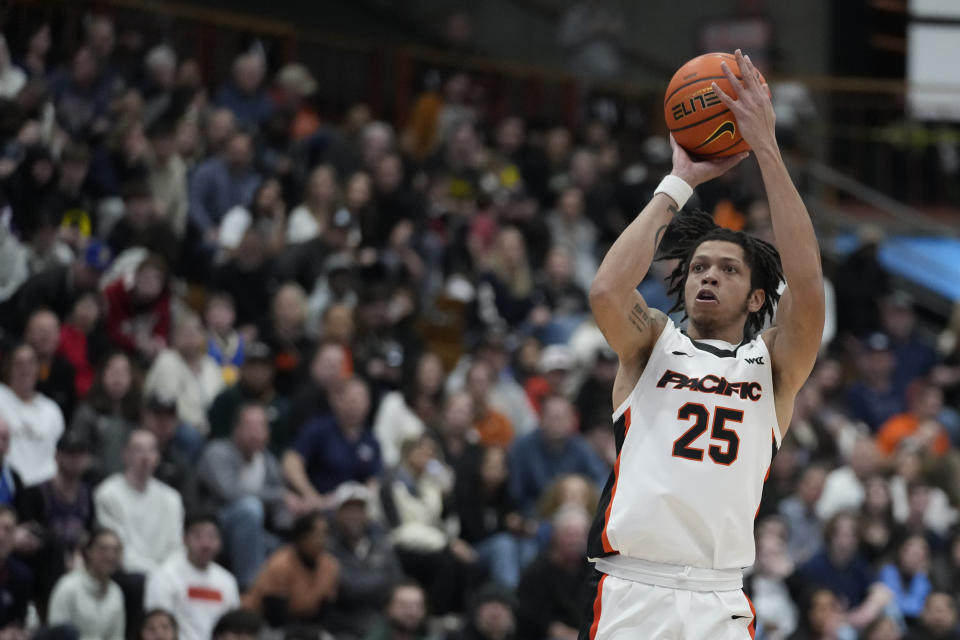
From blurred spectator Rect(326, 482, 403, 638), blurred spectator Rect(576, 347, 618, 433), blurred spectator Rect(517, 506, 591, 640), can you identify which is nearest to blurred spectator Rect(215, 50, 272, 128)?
blurred spectator Rect(576, 347, 618, 433)

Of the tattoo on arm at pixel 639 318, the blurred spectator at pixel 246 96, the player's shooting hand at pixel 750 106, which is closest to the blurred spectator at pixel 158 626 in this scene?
the tattoo on arm at pixel 639 318

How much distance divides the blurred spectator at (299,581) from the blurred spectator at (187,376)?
47.5 inches

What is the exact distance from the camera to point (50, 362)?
9.23 m

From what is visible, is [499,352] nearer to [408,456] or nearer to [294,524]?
[408,456]

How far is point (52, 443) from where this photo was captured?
8828mm

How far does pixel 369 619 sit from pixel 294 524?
738mm

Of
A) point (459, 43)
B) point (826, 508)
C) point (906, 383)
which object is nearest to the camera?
point (826, 508)

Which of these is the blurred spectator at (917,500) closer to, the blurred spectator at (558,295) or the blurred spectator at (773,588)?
the blurred spectator at (773,588)

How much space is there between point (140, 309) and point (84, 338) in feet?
1.74

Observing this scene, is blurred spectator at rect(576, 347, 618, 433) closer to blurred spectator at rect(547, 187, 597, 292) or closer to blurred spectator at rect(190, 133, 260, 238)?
blurred spectator at rect(547, 187, 597, 292)

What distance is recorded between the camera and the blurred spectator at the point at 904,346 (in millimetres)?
13984

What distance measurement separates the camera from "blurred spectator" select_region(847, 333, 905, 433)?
13.4 m

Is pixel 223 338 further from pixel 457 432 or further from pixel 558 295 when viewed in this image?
pixel 558 295

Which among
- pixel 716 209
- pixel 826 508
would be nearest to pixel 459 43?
pixel 716 209
